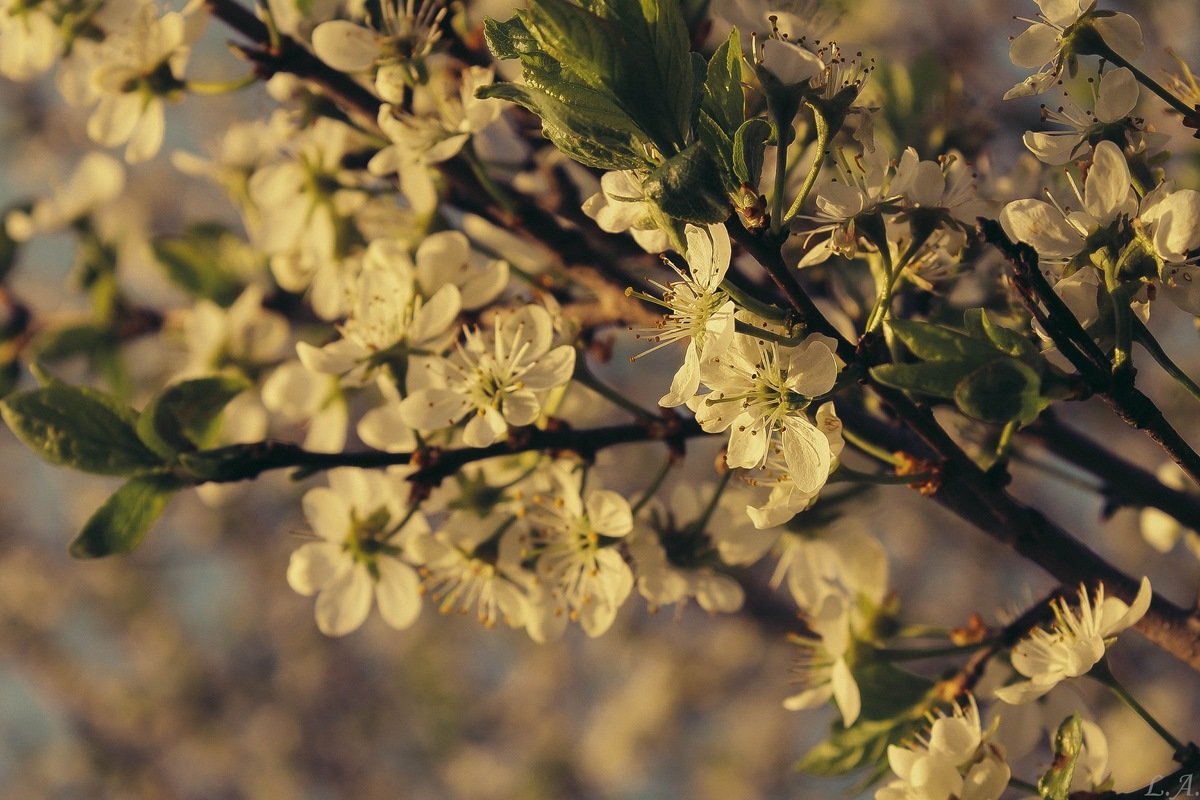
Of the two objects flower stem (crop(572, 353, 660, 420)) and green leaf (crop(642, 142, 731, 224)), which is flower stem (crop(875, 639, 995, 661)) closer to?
flower stem (crop(572, 353, 660, 420))

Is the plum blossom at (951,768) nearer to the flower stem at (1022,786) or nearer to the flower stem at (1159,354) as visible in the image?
the flower stem at (1022,786)

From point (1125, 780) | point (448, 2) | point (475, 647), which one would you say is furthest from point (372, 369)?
point (475, 647)

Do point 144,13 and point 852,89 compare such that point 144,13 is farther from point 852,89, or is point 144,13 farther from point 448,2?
point 852,89

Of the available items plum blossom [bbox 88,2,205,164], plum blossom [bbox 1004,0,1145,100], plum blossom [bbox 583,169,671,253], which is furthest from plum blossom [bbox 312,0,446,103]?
plum blossom [bbox 1004,0,1145,100]

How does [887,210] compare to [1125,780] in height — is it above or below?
above

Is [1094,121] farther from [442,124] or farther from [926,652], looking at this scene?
[442,124]

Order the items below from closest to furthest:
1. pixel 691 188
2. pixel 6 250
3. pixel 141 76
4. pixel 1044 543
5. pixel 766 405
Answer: pixel 691 188
pixel 766 405
pixel 1044 543
pixel 141 76
pixel 6 250

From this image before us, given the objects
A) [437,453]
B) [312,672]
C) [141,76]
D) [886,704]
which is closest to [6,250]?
[141,76]
